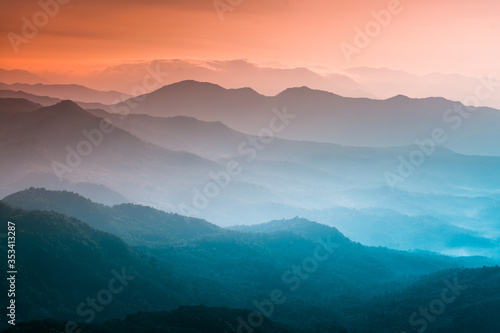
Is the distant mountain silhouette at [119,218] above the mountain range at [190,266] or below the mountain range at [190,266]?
above

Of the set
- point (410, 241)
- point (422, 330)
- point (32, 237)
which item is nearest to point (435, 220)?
point (410, 241)

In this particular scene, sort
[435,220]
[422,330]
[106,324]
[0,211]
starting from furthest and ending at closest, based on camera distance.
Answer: [435,220]
[0,211]
[422,330]
[106,324]

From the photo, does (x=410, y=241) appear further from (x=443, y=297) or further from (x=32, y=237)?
(x=32, y=237)

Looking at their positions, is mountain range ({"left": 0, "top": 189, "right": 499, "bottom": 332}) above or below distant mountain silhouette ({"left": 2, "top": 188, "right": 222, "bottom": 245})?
below

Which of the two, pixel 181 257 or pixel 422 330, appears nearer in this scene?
pixel 422 330

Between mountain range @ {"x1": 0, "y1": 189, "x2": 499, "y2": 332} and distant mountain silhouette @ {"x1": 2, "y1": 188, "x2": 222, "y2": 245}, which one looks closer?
mountain range @ {"x1": 0, "y1": 189, "x2": 499, "y2": 332}

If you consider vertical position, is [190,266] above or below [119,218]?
below

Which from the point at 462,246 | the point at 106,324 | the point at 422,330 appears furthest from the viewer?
the point at 462,246

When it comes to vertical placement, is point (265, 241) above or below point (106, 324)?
above

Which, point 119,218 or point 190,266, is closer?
point 190,266

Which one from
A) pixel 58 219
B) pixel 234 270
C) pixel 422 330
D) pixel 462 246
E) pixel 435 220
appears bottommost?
pixel 422 330

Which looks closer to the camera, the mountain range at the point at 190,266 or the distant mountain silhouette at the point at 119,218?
the mountain range at the point at 190,266
